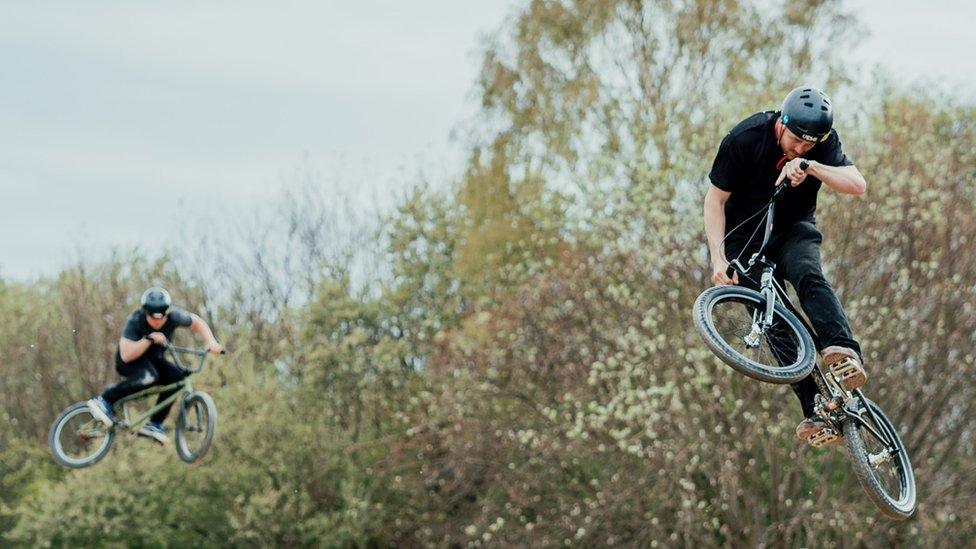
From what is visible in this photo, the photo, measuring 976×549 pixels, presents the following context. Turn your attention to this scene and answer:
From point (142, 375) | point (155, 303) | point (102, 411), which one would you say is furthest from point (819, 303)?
point (102, 411)

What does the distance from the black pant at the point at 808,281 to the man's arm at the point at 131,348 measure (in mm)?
6176

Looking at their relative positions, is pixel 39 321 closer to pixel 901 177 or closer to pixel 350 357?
pixel 350 357

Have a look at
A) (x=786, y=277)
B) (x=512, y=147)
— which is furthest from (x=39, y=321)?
(x=786, y=277)

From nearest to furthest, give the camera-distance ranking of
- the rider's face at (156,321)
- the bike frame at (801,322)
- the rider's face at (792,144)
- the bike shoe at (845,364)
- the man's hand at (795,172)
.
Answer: the man's hand at (795,172), the rider's face at (792,144), the bike shoe at (845,364), the bike frame at (801,322), the rider's face at (156,321)

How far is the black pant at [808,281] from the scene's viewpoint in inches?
301

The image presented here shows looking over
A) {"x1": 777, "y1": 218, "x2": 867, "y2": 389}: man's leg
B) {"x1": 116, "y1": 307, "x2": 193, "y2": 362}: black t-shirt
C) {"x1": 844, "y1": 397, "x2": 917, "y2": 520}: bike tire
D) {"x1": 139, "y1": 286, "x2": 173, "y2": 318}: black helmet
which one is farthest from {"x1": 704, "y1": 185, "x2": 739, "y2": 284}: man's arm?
{"x1": 116, "y1": 307, "x2": 193, "y2": 362}: black t-shirt

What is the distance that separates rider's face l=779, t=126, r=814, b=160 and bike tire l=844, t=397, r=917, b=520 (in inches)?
64.0

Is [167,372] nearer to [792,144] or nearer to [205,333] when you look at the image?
[205,333]

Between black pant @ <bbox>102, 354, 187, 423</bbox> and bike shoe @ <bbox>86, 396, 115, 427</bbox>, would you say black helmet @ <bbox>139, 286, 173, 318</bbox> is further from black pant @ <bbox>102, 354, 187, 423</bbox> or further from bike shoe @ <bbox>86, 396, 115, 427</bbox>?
bike shoe @ <bbox>86, 396, 115, 427</bbox>

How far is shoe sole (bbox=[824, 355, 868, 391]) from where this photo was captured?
7566mm

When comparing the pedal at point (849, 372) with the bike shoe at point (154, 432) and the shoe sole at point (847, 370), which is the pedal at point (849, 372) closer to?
the shoe sole at point (847, 370)

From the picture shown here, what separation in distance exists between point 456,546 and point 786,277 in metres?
19.8

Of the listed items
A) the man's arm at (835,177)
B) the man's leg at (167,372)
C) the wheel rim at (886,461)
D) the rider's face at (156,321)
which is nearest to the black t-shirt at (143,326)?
the rider's face at (156,321)

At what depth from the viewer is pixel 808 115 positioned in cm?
728
